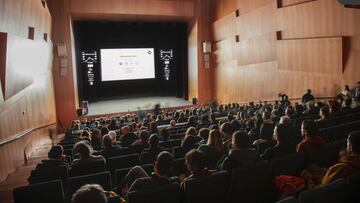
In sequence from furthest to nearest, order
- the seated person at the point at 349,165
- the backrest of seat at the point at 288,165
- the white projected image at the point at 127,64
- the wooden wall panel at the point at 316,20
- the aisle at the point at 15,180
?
the white projected image at the point at 127,64 < the wooden wall panel at the point at 316,20 < the aisle at the point at 15,180 < the backrest of seat at the point at 288,165 < the seated person at the point at 349,165

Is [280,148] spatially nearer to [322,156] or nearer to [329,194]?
[322,156]

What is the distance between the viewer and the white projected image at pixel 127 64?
20.6 m

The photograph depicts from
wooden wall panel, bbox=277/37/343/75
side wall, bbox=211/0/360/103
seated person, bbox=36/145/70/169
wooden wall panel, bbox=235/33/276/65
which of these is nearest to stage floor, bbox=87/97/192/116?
side wall, bbox=211/0/360/103

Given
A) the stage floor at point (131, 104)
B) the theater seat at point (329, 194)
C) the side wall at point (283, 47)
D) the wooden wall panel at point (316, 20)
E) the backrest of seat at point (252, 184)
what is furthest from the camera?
the stage floor at point (131, 104)

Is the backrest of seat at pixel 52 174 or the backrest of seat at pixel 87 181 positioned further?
the backrest of seat at pixel 52 174

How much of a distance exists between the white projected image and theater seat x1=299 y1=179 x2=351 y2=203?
19300mm

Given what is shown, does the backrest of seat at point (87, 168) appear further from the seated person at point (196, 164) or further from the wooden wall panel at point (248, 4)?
the wooden wall panel at point (248, 4)

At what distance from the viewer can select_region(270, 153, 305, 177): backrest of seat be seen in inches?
138

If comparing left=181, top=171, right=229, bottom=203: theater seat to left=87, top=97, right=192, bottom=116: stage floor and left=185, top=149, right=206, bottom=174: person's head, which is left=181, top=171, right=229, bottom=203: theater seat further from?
left=87, top=97, right=192, bottom=116: stage floor

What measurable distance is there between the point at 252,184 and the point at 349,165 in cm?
101

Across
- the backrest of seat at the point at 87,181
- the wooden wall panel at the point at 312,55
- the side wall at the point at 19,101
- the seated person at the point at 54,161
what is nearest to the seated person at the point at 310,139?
the backrest of seat at the point at 87,181

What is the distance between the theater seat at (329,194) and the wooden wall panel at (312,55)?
9.31 meters

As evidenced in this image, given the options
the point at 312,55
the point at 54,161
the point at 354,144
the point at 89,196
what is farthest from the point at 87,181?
the point at 312,55

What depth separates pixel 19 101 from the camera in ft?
26.7
